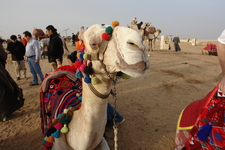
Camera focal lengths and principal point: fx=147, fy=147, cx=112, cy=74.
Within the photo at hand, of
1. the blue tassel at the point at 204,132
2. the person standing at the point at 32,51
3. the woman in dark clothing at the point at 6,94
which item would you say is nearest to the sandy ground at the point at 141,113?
the woman in dark clothing at the point at 6,94

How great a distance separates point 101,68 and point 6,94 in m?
3.09

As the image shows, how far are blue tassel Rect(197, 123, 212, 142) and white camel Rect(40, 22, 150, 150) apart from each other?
43.8 inches

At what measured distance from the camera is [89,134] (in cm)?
139

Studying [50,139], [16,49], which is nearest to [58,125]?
[50,139]

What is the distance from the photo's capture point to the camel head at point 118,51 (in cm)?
93

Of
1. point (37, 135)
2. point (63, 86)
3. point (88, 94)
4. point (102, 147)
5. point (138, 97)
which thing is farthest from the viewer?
point (138, 97)

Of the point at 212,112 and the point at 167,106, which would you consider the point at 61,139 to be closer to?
the point at 212,112

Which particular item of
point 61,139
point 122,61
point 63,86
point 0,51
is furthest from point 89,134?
point 0,51

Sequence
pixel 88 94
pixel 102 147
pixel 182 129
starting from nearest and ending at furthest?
pixel 88 94, pixel 102 147, pixel 182 129

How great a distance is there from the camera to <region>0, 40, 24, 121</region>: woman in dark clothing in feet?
10.1

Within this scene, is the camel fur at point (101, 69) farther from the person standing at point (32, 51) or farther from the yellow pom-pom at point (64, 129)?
the person standing at point (32, 51)

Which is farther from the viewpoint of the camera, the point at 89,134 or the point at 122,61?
the point at 89,134

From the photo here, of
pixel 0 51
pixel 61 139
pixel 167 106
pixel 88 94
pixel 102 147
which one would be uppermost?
pixel 0 51

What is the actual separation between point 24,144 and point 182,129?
103 inches
